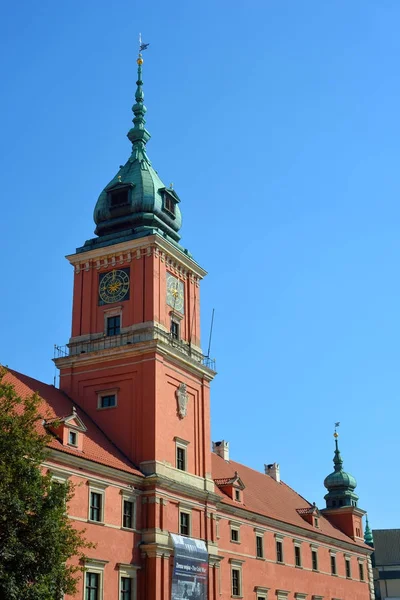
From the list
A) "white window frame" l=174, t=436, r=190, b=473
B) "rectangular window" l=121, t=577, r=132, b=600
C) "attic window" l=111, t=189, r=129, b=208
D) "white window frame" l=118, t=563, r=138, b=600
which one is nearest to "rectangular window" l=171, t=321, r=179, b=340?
"white window frame" l=174, t=436, r=190, b=473

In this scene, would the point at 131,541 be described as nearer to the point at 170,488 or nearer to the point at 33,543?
the point at 170,488

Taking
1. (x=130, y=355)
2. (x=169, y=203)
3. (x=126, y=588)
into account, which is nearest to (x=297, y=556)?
(x=126, y=588)

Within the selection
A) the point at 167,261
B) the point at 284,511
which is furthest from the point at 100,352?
the point at 284,511

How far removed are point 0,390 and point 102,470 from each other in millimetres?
10137

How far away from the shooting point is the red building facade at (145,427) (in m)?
34.7

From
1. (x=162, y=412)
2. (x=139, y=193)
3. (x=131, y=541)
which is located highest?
(x=139, y=193)

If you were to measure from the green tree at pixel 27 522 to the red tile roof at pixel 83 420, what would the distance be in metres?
7.67

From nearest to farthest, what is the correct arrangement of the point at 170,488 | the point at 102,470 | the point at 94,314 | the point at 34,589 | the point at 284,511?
the point at 34,589 → the point at 102,470 → the point at 170,488 → the point at 94,314 → the point at 284,511

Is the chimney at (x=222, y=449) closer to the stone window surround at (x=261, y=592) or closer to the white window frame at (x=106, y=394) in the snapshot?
the stone window surround at (x=261, y=592)

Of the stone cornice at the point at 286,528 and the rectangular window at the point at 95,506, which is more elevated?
the stone cornice at the point at 286,528

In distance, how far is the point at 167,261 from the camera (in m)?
42.8

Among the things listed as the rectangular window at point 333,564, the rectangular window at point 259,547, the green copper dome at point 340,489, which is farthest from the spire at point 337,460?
the rectangular window at point 259,547

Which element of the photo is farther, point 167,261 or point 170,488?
point 167,261

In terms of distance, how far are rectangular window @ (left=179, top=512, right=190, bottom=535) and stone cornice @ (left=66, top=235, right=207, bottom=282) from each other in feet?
40.0
